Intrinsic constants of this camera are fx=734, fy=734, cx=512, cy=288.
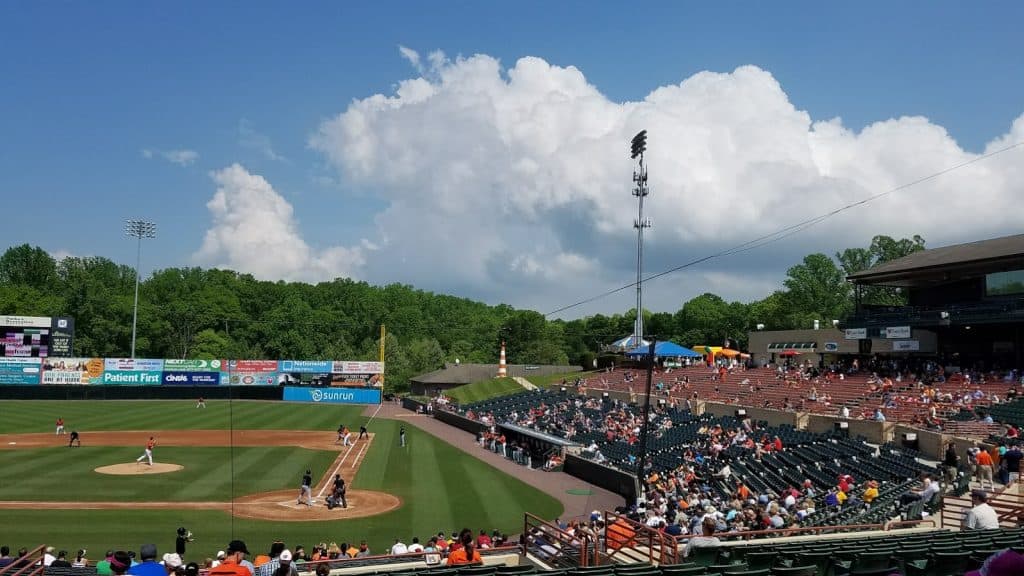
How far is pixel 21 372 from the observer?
68312 millimetres

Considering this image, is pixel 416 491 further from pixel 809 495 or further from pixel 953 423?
pixel 953 423

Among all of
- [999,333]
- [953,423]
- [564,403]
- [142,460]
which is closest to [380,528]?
[142,460]

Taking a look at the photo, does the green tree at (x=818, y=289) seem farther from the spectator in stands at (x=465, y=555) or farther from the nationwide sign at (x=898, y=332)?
the spectator in stands at (x=465, y=555)

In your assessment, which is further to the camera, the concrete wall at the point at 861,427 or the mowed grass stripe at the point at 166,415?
the mowed grass stripe at the point at 166,415

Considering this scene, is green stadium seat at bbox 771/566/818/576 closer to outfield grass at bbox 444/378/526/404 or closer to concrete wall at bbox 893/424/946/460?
concrete wall at bbox 893/424/946/460

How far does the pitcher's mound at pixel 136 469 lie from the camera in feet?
103

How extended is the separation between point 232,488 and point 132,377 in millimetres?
66652

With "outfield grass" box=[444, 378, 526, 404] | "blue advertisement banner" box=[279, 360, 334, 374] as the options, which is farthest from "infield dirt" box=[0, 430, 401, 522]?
"blue advertisement banner" box=[279, 360, 334, 374]

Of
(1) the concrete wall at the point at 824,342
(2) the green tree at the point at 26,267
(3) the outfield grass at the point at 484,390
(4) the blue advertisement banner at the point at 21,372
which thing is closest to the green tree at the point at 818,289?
(1) the concrete wall at the point at 824,342

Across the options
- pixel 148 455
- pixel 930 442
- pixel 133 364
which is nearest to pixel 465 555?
pixel 930 442

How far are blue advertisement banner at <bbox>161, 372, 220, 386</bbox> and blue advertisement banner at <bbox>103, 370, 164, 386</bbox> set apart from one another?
0.84 meters

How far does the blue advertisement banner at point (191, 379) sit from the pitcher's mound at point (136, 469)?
45536mm

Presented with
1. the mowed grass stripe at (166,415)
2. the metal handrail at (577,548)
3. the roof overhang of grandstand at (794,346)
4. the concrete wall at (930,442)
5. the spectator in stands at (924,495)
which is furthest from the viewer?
the roof overhang of grandstand at (794,346)

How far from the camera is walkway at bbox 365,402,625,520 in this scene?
2653 centimetres
